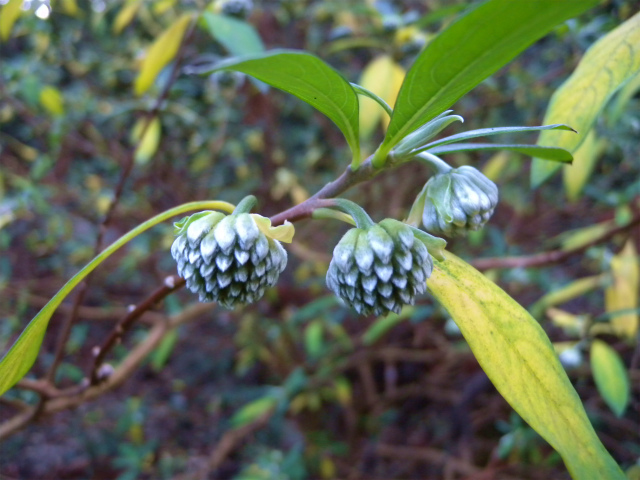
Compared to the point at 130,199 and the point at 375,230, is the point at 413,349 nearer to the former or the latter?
the point at 130,199

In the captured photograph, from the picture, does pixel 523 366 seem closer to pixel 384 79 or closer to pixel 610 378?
pixel 610 378

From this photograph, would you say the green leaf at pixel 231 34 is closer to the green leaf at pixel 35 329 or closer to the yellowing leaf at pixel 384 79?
the yellowing leaf at pixel 384 79

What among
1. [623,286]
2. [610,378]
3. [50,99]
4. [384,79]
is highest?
[50,99]

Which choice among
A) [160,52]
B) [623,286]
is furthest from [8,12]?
[623,286]

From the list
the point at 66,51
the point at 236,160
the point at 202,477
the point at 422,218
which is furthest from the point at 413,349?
the point at 66,51

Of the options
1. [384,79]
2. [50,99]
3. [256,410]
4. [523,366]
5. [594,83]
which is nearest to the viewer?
[523,366]

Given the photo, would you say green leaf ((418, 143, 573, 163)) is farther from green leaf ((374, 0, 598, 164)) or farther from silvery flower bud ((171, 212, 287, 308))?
silvery flower bud ((171, 212, 287, 308))
